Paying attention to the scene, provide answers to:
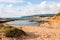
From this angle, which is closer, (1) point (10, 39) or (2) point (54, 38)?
(1) point (10, 39)

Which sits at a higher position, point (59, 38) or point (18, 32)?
point (18, 32)

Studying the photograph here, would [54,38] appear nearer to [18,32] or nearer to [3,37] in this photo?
[18,32]

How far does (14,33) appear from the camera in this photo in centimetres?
1092

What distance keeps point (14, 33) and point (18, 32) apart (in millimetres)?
389

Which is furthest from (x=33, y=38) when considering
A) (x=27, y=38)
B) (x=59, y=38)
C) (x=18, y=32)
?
(x=59, y=38)

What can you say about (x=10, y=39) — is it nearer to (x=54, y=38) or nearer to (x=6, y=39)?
(x=6, y=39)

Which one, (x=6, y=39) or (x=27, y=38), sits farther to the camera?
(x=27, y=38)

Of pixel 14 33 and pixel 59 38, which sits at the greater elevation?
pixel 14 33

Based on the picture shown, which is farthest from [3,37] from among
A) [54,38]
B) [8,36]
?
[54,38]

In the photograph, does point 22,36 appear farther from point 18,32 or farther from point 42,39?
point 42,39

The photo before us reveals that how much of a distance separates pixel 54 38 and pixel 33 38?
5.28ft

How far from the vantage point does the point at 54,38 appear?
36.5 ft

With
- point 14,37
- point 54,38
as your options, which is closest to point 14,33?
point 14,37

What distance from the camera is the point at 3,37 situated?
1077cm
